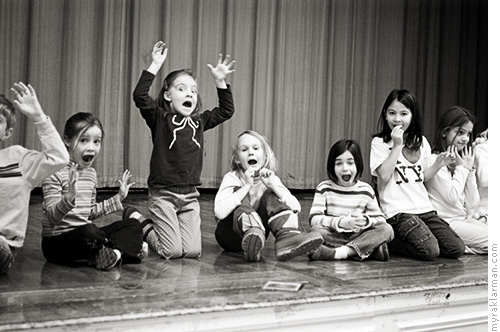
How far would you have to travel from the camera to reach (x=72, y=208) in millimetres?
3205

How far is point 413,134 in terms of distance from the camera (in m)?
4.01

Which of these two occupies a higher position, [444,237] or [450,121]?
[450,121]

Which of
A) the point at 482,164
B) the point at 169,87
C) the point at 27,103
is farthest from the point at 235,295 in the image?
the point at 482,164

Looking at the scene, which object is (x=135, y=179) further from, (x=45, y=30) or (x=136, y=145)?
(x=45, y=30)

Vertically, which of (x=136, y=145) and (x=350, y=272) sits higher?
(x=136, y=145)

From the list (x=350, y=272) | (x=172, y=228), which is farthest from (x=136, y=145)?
(x=350, y=272)

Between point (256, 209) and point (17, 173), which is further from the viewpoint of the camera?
point (256, 209)

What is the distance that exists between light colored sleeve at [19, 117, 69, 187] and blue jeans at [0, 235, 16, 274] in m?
0.28

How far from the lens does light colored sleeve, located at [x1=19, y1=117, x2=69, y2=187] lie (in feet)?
9.62

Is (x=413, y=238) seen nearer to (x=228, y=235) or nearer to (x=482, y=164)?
(x=482, y=164)

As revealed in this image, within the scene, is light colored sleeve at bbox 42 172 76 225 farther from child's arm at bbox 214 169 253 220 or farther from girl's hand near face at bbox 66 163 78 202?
child's arm at bbox 214 169 253 220

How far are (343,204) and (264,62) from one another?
4.62m

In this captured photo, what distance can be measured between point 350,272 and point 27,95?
166 centimetres

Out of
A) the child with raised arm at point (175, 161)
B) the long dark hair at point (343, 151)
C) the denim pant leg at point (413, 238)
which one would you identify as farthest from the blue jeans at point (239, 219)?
the denim pant leg at point (413, 238)
